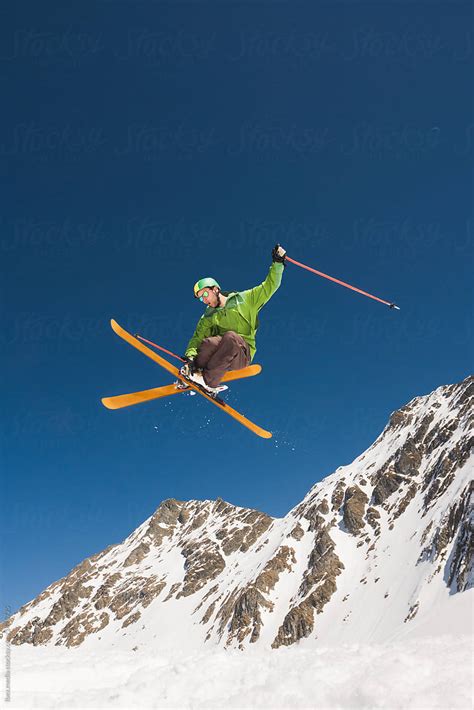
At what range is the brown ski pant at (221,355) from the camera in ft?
31.9

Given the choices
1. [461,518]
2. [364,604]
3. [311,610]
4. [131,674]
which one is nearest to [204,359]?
[131,674]

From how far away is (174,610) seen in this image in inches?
4564

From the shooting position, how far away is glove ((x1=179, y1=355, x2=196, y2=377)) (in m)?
10.2

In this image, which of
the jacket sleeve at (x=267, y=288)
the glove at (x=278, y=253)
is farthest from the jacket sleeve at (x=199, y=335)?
the glove at (x=278, y=253)

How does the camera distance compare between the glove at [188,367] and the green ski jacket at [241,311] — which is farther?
the glove at [188,367]

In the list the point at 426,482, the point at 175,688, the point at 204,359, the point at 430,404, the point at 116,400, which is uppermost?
the point at 430,404

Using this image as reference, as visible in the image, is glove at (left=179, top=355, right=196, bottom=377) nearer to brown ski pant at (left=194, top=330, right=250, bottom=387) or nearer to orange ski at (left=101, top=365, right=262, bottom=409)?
brown ski pant at (left=194, top=330, right=250, bottom=387)

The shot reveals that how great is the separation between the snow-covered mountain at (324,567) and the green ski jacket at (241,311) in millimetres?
40827

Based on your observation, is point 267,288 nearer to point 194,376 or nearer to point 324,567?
point 194,376

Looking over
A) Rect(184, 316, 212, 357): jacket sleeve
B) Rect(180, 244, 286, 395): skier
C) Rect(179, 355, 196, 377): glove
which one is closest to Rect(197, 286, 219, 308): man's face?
Rect(180, 244, 286, 395): skier

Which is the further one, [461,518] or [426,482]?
[426,482]

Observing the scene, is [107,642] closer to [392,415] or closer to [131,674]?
[392,415]

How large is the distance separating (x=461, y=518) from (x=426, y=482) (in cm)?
2941

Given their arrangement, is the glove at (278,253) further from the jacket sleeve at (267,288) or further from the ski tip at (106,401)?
the ski tip at (106,401)
